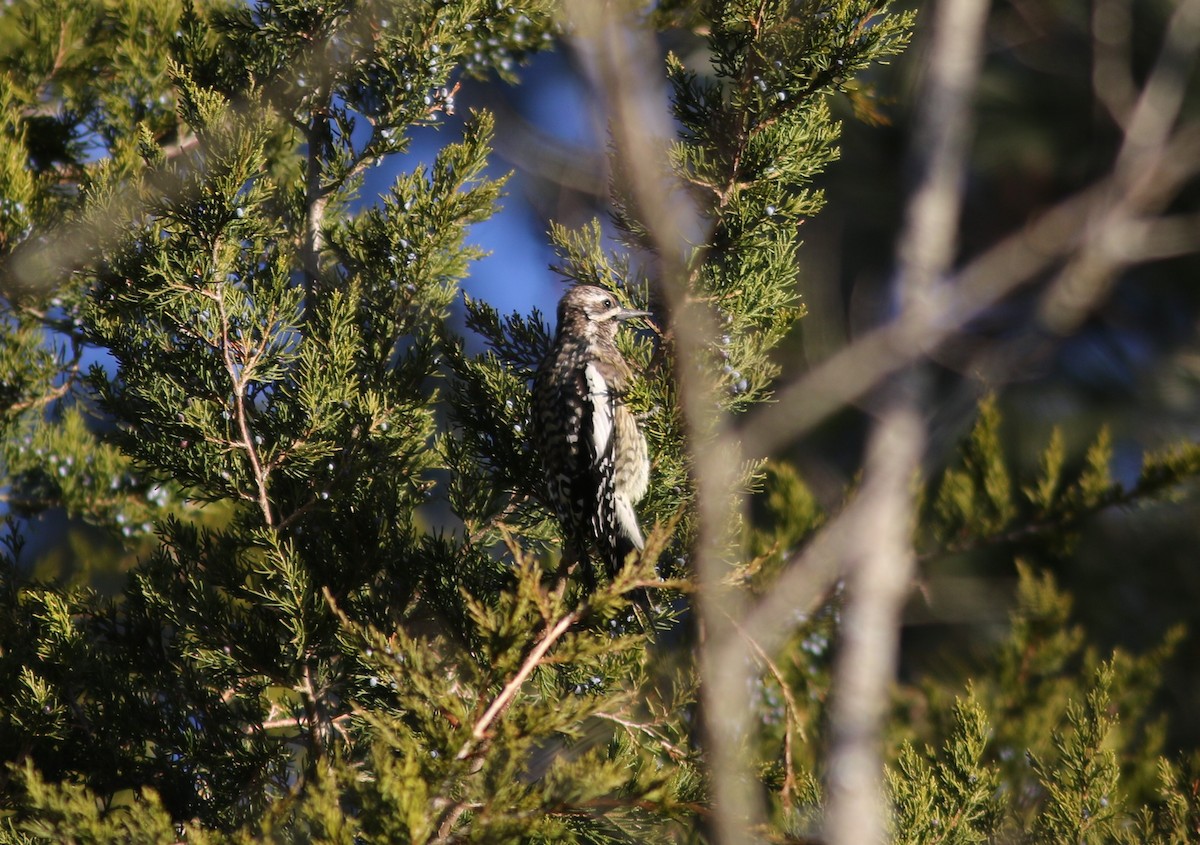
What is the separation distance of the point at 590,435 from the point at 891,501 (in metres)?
1.63

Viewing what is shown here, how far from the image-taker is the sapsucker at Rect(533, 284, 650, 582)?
113 inches

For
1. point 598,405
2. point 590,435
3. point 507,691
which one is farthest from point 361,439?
point 598,405

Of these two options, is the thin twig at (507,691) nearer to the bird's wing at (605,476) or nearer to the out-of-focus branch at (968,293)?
the bird's wing at (605,476)

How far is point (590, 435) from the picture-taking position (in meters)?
3.37

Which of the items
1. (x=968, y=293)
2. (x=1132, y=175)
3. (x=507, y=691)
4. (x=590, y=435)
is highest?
(x=1132, y=175)

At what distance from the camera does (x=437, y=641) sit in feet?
7.86

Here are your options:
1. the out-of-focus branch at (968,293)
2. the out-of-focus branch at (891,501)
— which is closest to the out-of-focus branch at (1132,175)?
the out-of-focus branch at (968,293)

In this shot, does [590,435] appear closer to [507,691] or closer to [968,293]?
[507,691]

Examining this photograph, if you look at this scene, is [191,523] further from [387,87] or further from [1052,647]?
[1052,647]

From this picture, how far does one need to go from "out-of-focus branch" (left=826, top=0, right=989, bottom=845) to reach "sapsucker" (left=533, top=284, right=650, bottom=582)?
80 cm

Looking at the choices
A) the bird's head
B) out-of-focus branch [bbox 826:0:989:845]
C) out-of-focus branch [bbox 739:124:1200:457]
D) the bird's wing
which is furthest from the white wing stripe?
out-of-focus branch [bbox 826:0:989:845]

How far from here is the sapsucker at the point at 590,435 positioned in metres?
2.86

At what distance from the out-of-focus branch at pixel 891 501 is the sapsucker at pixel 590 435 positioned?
2.62ft

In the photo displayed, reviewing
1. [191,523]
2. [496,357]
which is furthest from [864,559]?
[191,523]
